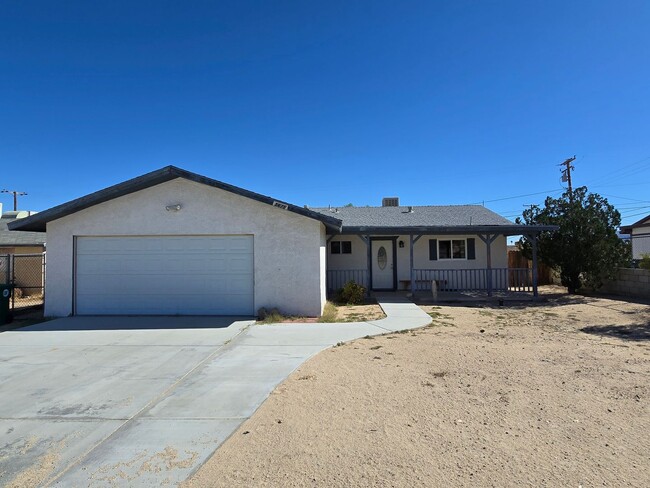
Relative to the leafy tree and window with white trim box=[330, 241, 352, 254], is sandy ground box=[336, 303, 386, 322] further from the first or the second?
the leafy tree

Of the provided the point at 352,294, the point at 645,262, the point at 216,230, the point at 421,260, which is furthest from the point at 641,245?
the point at 216,230

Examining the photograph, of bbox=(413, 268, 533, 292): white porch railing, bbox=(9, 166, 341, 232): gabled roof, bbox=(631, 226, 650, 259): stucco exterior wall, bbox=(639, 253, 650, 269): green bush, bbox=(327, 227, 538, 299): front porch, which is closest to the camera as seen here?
bbox=(9, 166, 341, 232): gabled roof

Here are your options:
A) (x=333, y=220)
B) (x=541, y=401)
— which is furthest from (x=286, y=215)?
(x=541, y=401)

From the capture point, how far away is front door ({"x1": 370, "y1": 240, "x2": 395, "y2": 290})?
55.4 feet

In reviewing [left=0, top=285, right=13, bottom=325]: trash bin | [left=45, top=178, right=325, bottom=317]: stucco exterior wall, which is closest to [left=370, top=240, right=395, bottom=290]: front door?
[left=45, top=178, right=325, bottom=317]: stucco exterior wall

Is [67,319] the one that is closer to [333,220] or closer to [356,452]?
[333,220]

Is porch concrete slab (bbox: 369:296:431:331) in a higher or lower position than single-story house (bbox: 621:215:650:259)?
lower

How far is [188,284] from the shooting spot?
10789mm

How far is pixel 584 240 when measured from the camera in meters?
14.6

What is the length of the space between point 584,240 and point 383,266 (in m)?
7.45

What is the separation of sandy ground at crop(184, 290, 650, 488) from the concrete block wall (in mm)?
8345

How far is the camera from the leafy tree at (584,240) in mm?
14633

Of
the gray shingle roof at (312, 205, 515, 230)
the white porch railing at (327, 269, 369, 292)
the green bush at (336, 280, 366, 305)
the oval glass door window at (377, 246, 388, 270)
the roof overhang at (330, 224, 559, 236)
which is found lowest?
the green bush at (336, 280, 366, 305)

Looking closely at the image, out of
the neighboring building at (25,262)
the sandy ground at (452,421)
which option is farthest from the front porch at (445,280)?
the neighboring building at (25,262)
